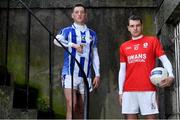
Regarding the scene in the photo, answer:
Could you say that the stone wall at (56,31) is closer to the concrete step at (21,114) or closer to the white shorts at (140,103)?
the concrete step at (21,114)

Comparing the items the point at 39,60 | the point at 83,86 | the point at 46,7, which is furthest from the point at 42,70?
the point at 83,86

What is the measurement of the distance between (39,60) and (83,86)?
2.08 m

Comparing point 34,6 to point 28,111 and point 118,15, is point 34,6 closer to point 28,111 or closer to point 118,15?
point 118,15

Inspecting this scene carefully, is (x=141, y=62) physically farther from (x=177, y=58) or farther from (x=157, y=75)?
(x=177, y=58)

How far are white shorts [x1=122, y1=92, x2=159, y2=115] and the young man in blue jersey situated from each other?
82 cm

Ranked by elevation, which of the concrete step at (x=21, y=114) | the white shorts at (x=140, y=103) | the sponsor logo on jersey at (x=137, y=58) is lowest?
the concrete step at (x=21, y=114)

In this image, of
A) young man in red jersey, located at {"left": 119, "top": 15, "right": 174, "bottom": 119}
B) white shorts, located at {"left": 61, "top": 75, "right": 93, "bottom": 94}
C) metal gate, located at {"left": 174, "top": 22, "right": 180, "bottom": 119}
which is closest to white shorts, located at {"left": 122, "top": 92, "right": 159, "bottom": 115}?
young man in red jersey, located at {"left": 119, "top": 15, "right": 174, "bottom": 119}

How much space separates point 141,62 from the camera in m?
6.94

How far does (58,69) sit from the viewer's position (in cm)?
932

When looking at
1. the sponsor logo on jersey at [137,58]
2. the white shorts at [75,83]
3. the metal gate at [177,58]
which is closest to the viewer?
the sponsor logo on jersey at [137,58]

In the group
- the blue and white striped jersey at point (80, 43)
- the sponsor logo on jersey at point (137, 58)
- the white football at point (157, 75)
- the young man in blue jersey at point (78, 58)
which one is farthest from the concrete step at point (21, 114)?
the white football at point (157, 75)

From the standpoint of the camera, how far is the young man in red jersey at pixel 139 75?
6773 mm

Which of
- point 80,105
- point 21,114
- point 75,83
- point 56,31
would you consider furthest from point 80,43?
point 56,31

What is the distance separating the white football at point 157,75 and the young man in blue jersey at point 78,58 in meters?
1.13
